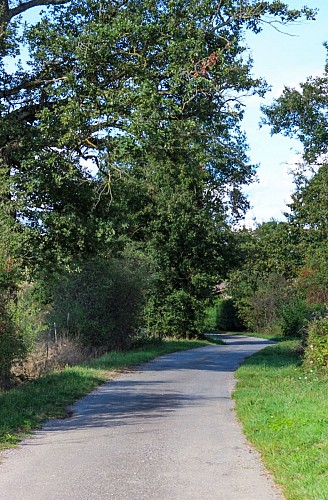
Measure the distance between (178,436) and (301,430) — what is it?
1.92 m

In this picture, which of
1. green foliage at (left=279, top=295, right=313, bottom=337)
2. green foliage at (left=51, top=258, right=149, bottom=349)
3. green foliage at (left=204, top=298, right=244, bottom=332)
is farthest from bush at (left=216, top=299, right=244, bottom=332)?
green foliage at (left=51, top=258, right=149, bottom=349)

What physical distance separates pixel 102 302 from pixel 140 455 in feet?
56.2

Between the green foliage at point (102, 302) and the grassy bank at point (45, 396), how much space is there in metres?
2.33

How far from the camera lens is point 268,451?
9352mm

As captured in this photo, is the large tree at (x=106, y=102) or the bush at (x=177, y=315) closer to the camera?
the large tree at (x=106, y=102)

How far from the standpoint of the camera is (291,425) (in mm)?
10711

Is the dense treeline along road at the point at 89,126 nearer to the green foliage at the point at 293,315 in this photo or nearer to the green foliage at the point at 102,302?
the green foliage at the point at 102,302

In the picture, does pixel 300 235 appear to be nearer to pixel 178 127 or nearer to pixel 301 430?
pixel 178 127

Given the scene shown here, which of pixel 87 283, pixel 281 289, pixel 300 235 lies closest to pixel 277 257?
pixel 281 289

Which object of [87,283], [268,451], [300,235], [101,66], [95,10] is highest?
[95,10]

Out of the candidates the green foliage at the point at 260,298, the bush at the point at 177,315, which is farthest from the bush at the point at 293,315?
the bush at the point at 177,315

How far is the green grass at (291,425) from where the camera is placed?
7.68 meters

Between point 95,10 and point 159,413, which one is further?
point 95,10

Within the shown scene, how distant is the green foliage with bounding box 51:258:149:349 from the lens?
24.7 metres
